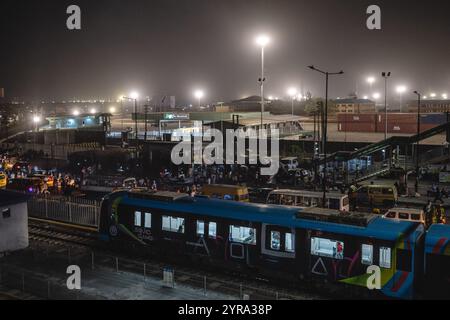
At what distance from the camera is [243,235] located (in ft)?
51.9

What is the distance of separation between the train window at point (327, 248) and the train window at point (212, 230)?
11.7ft

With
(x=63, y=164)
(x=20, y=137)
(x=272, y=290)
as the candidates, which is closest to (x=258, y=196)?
(x=272, y=290)

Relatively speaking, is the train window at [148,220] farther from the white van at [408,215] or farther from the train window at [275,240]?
the white van at [408,215]

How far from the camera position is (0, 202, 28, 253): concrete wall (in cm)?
1875

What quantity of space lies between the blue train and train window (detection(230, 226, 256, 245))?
3 centimetres

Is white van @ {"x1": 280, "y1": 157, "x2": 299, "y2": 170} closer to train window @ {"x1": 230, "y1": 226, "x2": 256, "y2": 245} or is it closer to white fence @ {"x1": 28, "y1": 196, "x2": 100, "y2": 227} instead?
white fence @ {"x1": 28, "y1": 196, "x2": 100, "y2": 227}

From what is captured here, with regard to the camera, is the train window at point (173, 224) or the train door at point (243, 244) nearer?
the train door at point (243, 244)

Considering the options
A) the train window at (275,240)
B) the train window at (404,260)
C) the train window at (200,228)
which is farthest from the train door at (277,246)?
the train window at (404,260)

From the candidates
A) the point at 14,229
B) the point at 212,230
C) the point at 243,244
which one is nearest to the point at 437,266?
the point at 243,244

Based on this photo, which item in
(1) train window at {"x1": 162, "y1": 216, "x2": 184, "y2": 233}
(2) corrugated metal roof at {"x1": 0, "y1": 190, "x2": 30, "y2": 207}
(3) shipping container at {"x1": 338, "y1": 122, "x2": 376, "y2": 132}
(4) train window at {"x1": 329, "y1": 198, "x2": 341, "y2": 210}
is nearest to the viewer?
(1) train window at {"x1": 162, "y1": 216, "x2": 184, "y2": 233}

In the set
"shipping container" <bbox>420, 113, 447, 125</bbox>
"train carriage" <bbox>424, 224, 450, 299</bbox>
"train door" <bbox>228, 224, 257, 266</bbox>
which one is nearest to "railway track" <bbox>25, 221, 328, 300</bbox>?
"train door" <bbox>228, 224, 257, 266</bbox>

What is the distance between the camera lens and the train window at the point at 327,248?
14.0 meters

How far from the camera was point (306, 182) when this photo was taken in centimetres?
3409

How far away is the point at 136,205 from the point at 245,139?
2505 centimetres
